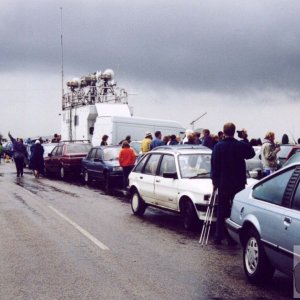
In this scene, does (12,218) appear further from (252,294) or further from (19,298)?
(252,294)

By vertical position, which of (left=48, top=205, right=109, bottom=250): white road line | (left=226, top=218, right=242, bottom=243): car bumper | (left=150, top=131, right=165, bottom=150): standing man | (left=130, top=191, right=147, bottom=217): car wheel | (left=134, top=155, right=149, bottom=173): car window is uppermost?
(left=150, top=131, right=165, bottom=150): standing man

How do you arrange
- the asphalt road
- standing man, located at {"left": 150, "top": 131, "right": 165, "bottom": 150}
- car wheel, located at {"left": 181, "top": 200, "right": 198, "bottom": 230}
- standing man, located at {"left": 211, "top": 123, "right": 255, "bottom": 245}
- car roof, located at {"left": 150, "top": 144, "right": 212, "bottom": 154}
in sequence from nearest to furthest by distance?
the asphalt road → standing man, located at {"left": 211, "top": 123, "right": 255, "bottom": 245} → car wheel, located at {"left": 181, "top": 200, "right": 198, "bottom": 230} → car roof, located at {"left": 150, "top": 144, "right": 212, "bottom": 154} → standing man, located at {"left": 150, "top": 131, "right": 165, "bottom": 150}

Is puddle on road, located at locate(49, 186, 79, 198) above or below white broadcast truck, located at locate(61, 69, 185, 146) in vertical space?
below

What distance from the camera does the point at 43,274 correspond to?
277 inches

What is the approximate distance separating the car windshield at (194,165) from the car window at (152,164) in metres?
0.77

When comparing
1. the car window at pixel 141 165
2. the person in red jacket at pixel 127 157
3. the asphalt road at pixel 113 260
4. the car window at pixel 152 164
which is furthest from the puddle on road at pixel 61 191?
the car window at pixel 152 164

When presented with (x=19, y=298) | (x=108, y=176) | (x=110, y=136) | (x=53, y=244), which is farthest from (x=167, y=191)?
(x=110, y=136)

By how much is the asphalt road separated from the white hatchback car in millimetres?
381

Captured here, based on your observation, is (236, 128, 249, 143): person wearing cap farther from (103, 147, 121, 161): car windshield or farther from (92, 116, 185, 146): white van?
(92, 116, 185, 146): white van

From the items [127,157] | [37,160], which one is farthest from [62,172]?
[127,157]

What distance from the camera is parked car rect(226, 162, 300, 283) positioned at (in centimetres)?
578

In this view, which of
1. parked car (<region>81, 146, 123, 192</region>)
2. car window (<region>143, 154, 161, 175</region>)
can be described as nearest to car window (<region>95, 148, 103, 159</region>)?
parked car (<region>81, 146, 123, 192</region>)

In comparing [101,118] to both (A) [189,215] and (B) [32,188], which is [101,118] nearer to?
(B) [32,188]

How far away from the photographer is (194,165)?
1149 centimetres
